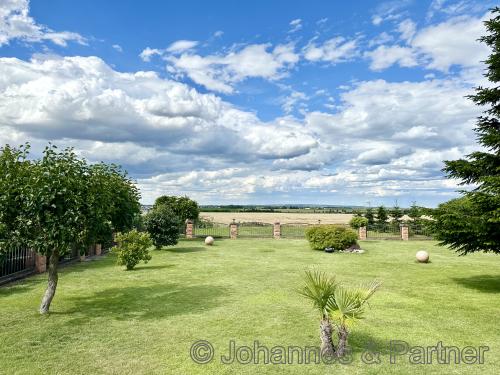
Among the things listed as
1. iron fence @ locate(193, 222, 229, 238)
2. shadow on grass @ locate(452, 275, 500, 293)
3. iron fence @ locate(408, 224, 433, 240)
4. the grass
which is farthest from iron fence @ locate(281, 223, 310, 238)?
shadow on grass @ locate(452, 275, 500, 293)

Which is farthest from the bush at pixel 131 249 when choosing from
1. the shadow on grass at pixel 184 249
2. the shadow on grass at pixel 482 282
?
the shadow on grass at pixel 482 282

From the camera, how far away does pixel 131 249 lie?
17.8 m

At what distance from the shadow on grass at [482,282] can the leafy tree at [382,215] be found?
29655mm

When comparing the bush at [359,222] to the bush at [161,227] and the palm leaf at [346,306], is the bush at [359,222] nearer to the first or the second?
the bush at [161,227]

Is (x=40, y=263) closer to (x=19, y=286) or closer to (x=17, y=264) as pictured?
(x=17, y=264)

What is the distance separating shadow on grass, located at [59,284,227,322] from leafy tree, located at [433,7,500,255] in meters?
8.60

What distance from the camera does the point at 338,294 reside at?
7.39 metres

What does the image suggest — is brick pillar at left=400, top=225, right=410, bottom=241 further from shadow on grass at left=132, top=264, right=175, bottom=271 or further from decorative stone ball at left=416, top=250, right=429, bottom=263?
shadow on grass at left=132, top=264, right=175, bottom=271

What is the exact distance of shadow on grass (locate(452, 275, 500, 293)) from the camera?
44.9ft

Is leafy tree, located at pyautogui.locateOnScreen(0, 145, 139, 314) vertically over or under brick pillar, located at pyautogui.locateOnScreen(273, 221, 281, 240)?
over

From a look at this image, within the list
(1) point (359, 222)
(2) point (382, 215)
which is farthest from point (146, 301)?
(2) point (382, 215)

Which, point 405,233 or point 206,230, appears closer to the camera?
point 405,233

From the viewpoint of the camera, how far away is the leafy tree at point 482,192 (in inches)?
474

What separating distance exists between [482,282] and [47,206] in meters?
16.5
